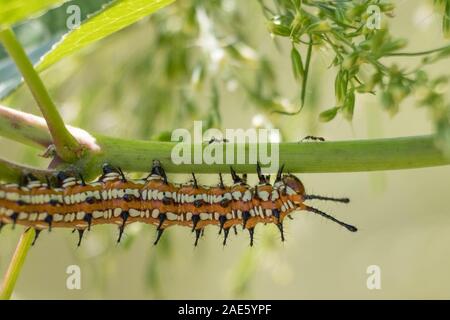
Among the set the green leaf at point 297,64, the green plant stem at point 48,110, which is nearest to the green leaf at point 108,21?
the green plant stem at point 48,110

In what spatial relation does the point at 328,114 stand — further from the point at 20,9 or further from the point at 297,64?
the point at 20,9

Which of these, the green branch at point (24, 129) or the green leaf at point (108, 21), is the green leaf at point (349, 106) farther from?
the green branch at point (24, 129)

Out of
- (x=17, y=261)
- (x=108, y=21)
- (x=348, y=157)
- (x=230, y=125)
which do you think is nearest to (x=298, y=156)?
(x=348, y=157)

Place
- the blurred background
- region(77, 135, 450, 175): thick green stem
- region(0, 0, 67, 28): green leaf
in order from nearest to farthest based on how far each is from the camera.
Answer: region(0, 0, 67, 28): green leaf
region(77, 135, 450, 175): thick green stem
the blurred background

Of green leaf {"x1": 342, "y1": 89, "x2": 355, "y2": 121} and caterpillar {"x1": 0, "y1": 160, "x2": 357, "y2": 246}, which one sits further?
caterpillar {"x1": 0, "y1": 160, "x2": 357, "y2": 246}

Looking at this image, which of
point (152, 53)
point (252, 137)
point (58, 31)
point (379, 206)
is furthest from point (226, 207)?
point (379, 206)

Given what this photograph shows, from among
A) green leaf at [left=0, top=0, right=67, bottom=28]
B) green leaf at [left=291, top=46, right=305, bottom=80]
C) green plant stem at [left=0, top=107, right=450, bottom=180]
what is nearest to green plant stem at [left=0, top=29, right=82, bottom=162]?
green plant stem at [left=0, top=107, right=450, bottom=180]

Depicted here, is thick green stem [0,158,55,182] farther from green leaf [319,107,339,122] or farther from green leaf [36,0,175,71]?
green leaf [319,107,339,122]
